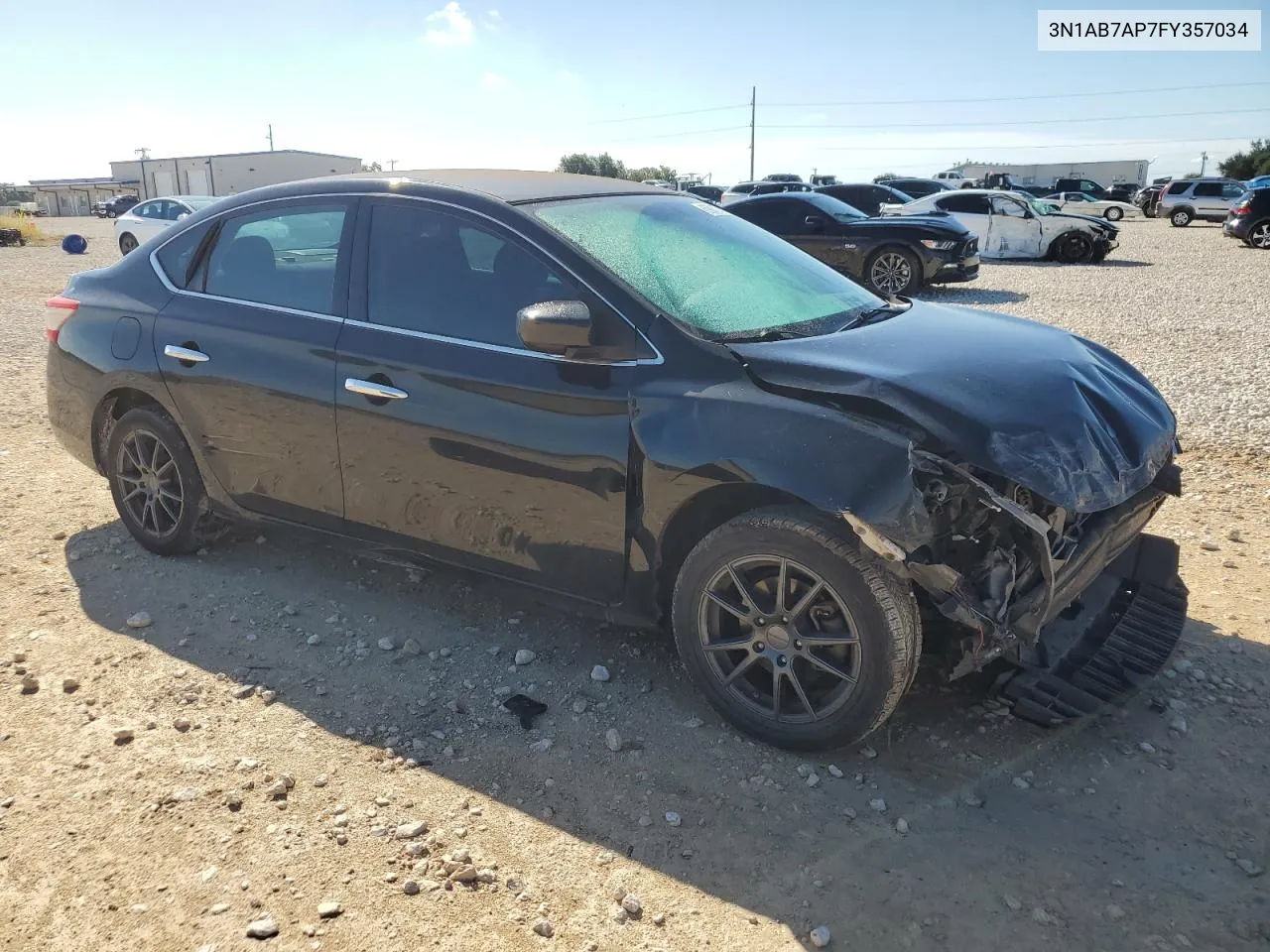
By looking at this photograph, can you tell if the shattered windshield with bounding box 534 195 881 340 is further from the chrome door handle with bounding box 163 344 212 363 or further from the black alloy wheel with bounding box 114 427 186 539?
the black alloy wheel with bounding box 114 427 186 539

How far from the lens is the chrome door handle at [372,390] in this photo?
3.53 meters

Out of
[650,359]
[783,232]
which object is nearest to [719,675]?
[650,359]

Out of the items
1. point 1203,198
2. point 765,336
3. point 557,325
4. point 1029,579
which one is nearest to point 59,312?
point 557,325

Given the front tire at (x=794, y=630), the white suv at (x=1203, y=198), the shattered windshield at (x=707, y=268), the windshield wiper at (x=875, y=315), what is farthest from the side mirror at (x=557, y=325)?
the white suv at (x=1203, y=198)

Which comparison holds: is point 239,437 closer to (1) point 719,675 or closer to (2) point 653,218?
(2) point 653,218

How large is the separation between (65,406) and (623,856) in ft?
12.3

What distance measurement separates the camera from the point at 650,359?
10.2ft

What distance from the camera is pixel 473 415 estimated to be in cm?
338

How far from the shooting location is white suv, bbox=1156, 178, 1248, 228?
32.4 m

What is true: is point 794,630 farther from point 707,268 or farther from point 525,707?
point 707,268

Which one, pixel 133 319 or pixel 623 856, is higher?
pixel 133 319

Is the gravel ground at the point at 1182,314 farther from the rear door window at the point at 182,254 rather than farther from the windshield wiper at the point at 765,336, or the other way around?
the rear door window at the point at 182,254

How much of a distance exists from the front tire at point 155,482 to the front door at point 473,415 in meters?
1.09

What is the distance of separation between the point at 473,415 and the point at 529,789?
1.31 meters
